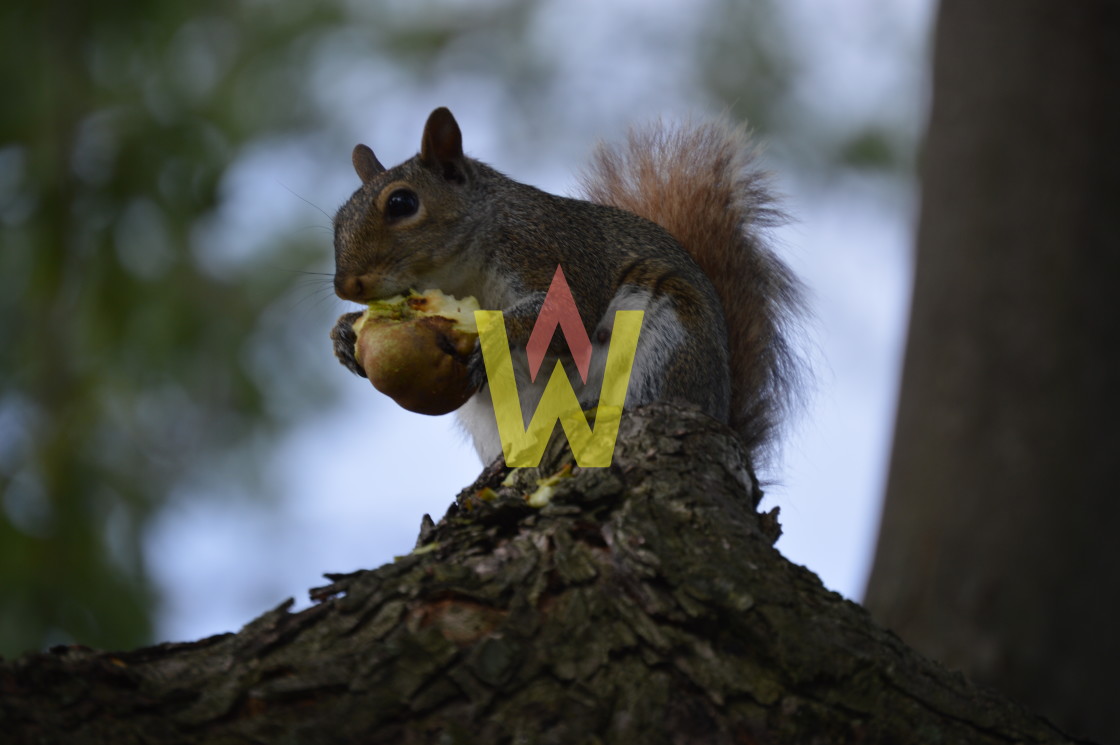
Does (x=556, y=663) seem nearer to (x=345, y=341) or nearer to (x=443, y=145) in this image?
(x=345, y=341)

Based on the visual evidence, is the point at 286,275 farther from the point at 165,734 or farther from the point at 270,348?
the point at 165,734

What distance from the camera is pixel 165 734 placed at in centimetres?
138

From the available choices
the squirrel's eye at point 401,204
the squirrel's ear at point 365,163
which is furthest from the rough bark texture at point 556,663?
the squirrel's ear at point 365,163

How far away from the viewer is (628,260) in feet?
9.21

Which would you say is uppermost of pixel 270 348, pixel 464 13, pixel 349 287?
pixel 464 13

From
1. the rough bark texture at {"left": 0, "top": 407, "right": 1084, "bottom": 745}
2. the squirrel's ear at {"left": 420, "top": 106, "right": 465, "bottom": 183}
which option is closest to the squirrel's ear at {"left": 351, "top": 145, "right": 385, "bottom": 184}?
the squirrel's ear at {"left": 420, "top": 106, "right": 465, "bottom": 183}

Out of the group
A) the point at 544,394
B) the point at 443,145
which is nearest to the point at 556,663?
the point at 544,394

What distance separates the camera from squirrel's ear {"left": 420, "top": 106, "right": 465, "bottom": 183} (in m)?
2.84

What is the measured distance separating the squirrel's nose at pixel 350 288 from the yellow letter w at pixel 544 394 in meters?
0.28

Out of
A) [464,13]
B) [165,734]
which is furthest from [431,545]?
[464,13]

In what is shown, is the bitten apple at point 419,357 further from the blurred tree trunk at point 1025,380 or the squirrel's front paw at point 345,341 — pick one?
the blurred tree trunk at point 1025,380

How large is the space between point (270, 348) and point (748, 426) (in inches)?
119

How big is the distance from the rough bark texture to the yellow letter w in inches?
18.2

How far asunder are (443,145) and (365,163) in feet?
1.01
